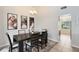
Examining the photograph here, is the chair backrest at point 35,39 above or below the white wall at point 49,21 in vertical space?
below

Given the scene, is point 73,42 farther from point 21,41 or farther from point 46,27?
point 21,41

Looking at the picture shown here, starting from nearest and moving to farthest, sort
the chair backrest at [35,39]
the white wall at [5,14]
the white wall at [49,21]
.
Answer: the white wall at [5,14] → the white wall at [49,21] → the chair backrest at [35,39]

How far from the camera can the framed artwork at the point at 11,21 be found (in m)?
1.93

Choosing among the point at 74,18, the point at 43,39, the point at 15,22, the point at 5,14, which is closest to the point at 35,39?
the point at 43,39

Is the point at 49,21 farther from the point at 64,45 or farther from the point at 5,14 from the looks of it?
the point at 5,14

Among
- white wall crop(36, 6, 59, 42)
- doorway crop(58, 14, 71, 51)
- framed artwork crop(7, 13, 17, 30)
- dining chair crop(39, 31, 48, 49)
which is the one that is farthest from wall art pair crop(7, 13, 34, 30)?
doorway crop(58, 14, 71, 51)

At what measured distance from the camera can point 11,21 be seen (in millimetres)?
1968

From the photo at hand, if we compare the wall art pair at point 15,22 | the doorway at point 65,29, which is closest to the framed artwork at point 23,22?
the wall art pair at point 15,22

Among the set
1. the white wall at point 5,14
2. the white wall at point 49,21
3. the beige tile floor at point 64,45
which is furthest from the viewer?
the white wall at point 49,21

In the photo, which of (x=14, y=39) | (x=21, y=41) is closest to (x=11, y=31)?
(x=14, y=39)

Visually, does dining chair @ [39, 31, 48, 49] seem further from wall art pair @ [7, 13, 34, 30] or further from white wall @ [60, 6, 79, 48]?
white wall @ [60, 6, 79, 48]

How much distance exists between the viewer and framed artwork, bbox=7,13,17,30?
1932mm

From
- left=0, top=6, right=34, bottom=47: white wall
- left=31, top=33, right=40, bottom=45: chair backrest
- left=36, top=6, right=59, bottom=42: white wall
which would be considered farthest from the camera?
left=31, top=33, right=40, bottom=45: chair backrest

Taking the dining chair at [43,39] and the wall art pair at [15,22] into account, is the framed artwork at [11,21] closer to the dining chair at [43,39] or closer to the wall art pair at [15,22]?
the wall art pair at [15,22]
